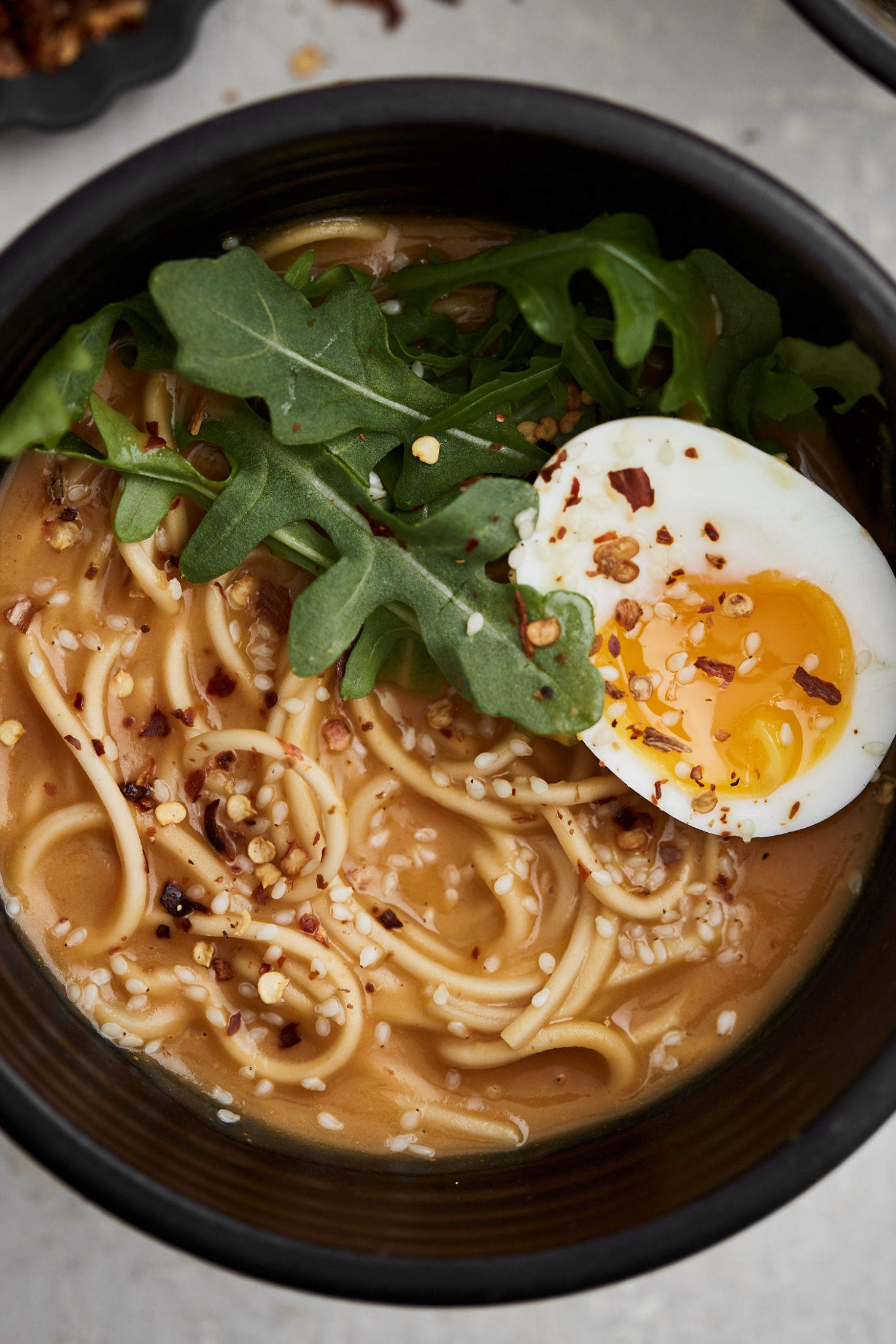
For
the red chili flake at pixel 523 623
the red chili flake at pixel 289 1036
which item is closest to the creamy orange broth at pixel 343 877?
the red chili flake at pixel 289 1036

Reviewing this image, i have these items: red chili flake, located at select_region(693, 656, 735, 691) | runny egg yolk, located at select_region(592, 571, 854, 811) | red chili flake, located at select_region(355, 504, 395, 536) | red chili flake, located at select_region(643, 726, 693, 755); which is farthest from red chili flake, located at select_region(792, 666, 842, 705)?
red chili flake, located at select_region(355, 504, 395, 536)

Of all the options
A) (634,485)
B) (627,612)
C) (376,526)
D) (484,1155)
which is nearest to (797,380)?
(634,485)

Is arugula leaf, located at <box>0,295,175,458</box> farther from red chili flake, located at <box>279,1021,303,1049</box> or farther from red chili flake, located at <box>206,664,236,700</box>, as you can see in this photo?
red chili flake, located at <box>279,1021,303,1049</box>

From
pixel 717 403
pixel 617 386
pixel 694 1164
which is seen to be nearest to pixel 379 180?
pixel 617 386

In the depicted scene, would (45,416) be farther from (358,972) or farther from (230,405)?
(358,972)

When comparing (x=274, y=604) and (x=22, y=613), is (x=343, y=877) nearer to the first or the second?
(x=274, y=604)

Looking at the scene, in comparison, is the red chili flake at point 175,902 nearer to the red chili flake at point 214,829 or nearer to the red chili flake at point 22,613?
the red chili flake at point 214,829
